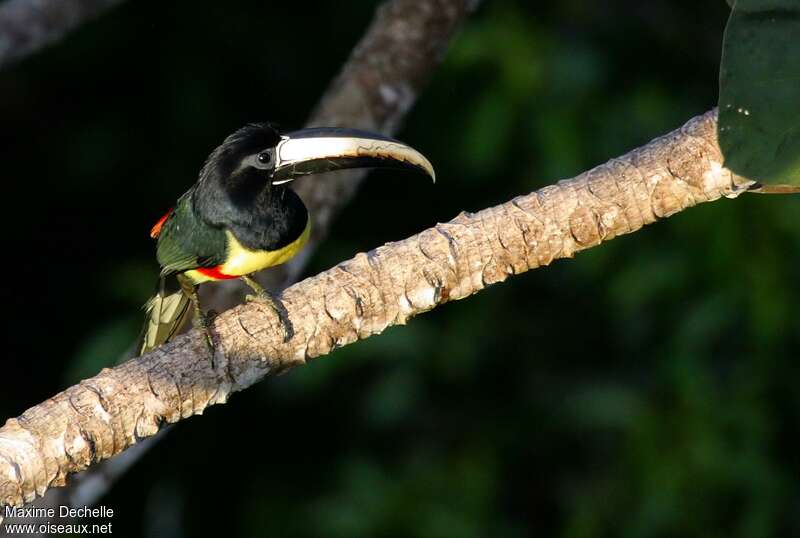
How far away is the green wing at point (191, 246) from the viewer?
9.33ft

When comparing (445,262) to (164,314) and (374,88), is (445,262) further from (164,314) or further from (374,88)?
(374,88)

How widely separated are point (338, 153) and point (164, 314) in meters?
0.65

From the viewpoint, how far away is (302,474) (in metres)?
4.36

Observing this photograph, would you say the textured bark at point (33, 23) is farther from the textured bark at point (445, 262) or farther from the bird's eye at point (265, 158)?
the textured bark at point (445, 262)

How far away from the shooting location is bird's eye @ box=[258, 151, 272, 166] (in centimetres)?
284

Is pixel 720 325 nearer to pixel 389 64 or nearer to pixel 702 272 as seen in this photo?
pixel 702 272

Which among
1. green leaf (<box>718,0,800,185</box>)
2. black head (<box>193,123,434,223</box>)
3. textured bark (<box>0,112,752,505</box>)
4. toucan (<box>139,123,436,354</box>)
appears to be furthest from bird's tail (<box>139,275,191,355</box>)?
green leaf (<box>718,0,800,185</box>)

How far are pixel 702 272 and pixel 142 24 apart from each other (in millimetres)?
2112

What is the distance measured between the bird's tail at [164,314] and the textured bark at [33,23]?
1154mm

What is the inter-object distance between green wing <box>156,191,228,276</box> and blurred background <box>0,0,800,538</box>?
91 cm

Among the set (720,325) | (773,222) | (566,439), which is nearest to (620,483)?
(566,439)

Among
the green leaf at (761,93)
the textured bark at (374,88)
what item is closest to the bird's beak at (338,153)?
the textured bark at (374,88)

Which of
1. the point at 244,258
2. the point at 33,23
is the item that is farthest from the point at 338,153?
the point at 33,23

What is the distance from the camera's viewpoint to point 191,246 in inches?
112
